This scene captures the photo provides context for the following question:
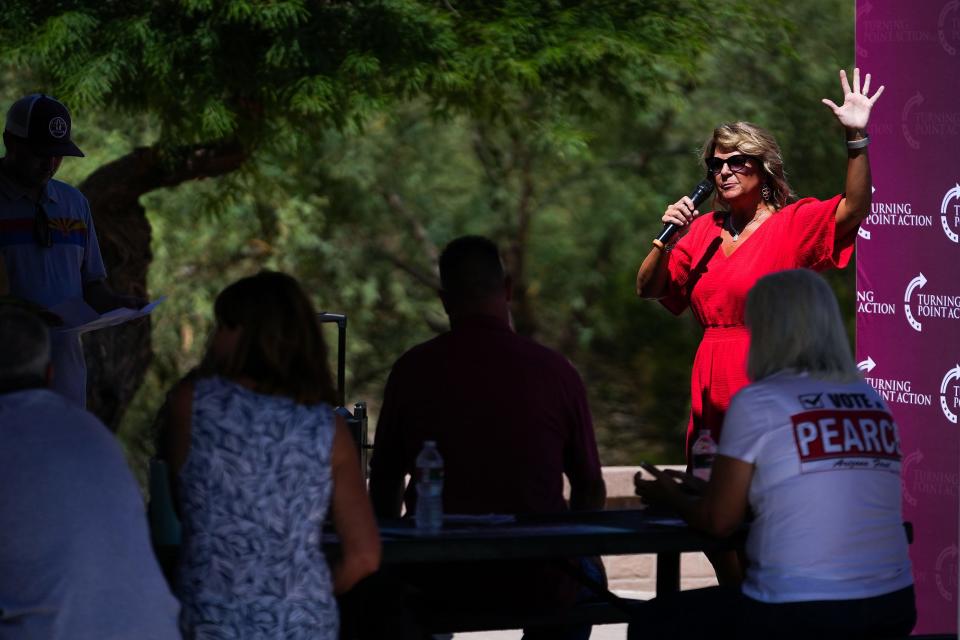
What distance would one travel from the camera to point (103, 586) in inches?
110

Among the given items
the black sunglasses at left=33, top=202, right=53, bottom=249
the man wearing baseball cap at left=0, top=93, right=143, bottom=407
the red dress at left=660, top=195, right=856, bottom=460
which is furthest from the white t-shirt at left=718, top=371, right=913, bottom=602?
the black sunglasses at left=33, top=202, right=53, bottom=249

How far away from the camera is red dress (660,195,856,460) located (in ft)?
15.2

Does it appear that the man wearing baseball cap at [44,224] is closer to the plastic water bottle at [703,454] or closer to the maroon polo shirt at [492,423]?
the maroon polo shirt at [492,423]

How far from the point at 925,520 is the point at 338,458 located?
117 inches

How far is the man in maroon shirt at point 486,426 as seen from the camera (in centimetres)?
377

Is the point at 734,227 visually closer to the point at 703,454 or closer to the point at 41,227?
the point at 703,454

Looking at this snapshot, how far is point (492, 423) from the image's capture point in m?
3.77

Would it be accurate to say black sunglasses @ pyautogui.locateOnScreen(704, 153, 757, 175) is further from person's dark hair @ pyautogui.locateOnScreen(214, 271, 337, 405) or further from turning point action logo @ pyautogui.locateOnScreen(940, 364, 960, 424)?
person's dark hair @ pyautogui.locateOnScreen(214, 271, 337, 405)

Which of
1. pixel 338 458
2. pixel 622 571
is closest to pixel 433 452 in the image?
pixel 338 458

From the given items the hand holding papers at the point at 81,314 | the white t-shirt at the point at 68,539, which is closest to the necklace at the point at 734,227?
the hand holding papers at the point at 81,314

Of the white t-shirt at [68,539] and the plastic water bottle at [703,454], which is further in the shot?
the plastic water bottle at [703,454]

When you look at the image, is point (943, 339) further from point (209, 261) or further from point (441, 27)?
point (209, 261)

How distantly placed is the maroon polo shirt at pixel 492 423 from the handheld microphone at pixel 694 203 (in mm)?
938

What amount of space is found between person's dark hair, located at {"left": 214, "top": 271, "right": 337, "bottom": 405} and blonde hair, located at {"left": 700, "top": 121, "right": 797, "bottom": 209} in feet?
6.55
